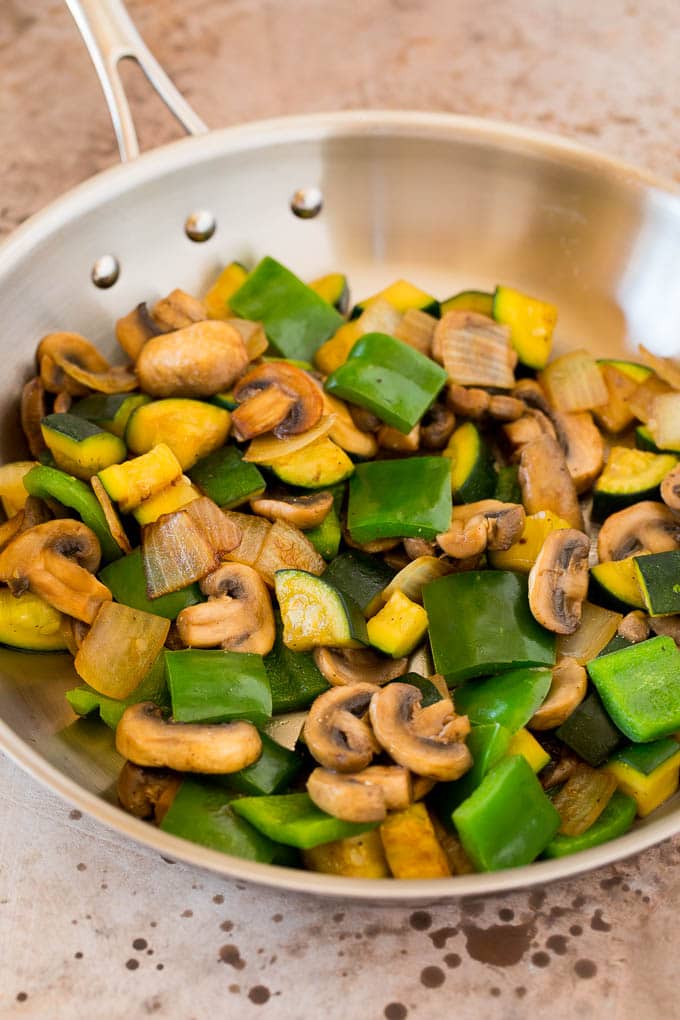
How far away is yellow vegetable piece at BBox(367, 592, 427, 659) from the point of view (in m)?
1.87

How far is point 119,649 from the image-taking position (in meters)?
1.82

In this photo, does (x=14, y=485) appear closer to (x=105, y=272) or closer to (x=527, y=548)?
(x=105, y=272)

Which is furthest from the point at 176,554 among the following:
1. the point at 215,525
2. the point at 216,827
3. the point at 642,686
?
the point at 642,686

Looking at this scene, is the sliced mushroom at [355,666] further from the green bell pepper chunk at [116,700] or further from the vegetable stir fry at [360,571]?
the green bell pepper chunk at [116,700]

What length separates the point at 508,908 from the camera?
5.50 feet

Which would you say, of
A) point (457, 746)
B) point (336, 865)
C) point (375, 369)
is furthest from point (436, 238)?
point (336, 865)

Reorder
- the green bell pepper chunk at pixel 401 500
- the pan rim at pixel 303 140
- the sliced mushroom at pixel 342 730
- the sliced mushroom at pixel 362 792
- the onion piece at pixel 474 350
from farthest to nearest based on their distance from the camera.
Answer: the onion piece at pixel 474 350, the green bell pepper chunk at pixel 401 500, the sliced mushroom at pixel 342 730, the sliced mushroom at pixel 362 792, the pan rim at pixel 303 140

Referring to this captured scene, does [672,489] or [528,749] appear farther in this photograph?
[672,489]

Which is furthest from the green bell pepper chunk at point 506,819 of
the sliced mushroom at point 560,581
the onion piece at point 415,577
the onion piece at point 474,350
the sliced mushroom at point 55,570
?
the onion piece at point 474,350

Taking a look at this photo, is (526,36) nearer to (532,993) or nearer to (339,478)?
(339,478)

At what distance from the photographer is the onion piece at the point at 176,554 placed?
Answer: 6.19 feet

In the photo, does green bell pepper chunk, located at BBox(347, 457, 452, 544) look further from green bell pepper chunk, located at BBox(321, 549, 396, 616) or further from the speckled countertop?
the speckled countertop

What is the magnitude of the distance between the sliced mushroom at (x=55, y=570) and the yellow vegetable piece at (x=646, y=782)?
3.18ft

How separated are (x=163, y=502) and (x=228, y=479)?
145mm
